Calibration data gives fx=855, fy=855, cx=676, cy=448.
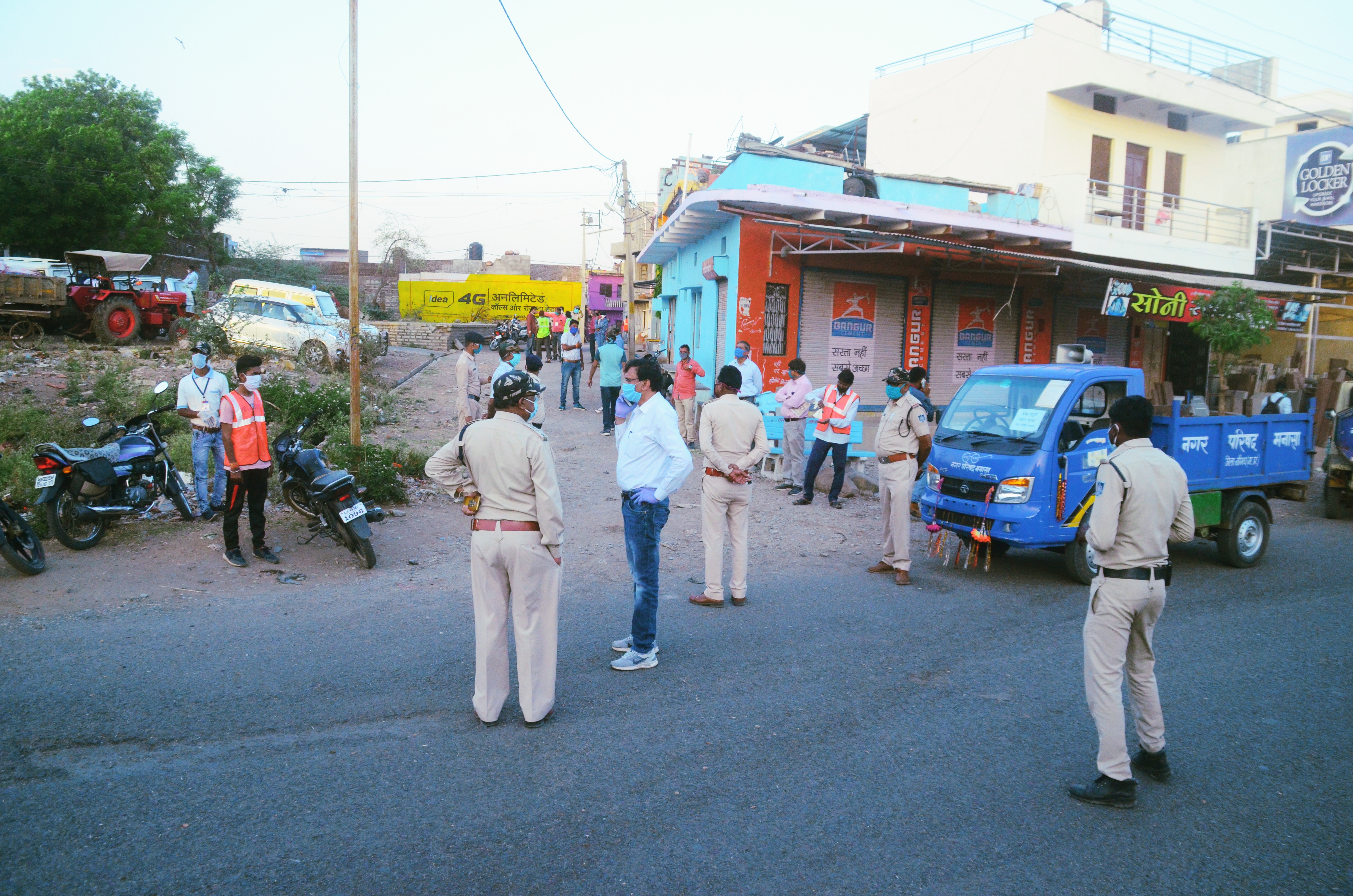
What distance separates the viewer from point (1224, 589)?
780cm

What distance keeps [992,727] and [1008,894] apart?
1557mm

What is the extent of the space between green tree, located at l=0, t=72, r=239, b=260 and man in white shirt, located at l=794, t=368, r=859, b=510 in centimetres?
2881

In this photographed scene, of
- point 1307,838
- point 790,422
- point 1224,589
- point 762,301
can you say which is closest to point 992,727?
point 1307,838

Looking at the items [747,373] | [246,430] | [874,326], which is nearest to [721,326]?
[874,326]

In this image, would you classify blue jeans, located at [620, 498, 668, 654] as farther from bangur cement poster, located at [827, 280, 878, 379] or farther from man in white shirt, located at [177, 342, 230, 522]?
bangur cement poster, located at [827, 280, 878, 379]

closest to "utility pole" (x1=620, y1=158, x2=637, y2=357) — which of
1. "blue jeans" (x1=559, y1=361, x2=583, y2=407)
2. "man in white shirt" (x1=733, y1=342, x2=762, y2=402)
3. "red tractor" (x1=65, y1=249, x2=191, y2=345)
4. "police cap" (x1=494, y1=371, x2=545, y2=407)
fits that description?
"blue jeans" (x1=559, y1=361, x2=583, y2=407)

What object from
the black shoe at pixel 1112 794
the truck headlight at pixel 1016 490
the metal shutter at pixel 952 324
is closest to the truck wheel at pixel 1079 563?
the truck headlight at pixel 1016 490

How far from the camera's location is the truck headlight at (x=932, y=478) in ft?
26.7

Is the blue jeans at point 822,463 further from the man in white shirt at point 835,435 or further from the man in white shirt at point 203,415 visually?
the man in white shirt at point 203,415

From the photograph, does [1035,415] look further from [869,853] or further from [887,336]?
[887,336]

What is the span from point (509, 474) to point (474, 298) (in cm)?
3658

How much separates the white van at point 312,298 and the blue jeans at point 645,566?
16.7 meters

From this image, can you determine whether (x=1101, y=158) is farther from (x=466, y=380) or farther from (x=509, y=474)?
(x=509, y=474)

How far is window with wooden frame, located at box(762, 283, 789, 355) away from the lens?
14977 millimetres
